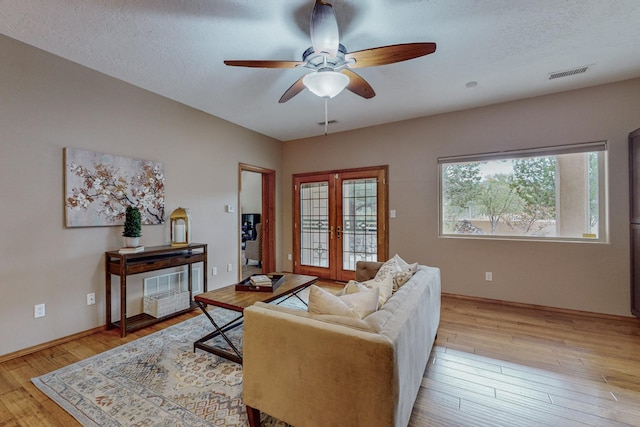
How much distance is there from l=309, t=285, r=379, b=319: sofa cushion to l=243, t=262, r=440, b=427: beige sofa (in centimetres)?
6

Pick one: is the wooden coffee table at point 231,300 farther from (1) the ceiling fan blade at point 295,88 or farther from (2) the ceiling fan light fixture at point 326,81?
(1) the ceiling fan blade at point 295,88

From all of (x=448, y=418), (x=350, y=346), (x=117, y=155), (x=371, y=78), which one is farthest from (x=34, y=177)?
(x=448, y=418)

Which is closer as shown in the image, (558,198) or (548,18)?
(548,18)

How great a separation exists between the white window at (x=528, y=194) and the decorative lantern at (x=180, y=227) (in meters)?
Result: 3.62

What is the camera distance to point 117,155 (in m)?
2.96

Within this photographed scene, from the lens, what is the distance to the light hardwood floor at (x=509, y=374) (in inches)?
64.7

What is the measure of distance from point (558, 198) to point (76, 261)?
18.4 ft

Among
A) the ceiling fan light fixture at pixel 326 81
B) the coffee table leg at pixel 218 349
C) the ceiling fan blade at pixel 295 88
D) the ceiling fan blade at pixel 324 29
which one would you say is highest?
the ceiling fan blade at pixel 324 29

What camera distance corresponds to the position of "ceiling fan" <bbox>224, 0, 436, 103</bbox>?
1724 mm

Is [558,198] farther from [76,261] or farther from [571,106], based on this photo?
[76,261]

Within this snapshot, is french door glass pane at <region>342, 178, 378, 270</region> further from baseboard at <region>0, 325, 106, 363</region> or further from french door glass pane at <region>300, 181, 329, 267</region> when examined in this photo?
baseboard at <region>0, 325, 106, 363</region>

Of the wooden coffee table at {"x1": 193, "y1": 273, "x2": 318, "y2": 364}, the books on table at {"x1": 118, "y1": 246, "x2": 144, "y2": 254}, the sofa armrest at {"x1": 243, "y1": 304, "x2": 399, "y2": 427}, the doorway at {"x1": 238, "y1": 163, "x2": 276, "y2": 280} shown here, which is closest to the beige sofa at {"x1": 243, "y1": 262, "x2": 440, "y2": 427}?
the sofa armrest at {"x1": 243, "y1": 304, "x2": 399, "y2": 427}

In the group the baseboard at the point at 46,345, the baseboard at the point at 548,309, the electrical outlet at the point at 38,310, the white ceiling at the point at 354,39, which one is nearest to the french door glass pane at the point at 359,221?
the baseboard at the point at 548,309

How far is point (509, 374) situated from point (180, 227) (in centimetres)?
365
